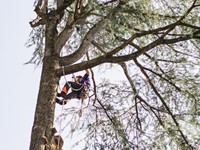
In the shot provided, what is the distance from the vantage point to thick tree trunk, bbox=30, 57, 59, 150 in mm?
4261

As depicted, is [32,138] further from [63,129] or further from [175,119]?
[175,119]

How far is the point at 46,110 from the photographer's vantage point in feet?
14.7

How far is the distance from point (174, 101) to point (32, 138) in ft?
6.74

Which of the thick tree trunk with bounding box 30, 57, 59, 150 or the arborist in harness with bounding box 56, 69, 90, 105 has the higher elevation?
the arborist in harness with bounding box 56, 69, 90, 105

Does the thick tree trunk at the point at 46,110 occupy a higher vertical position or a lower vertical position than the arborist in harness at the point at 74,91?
lower

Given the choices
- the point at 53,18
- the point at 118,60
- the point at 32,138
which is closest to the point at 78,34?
the point at 53,18

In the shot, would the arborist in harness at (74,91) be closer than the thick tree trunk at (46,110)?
No

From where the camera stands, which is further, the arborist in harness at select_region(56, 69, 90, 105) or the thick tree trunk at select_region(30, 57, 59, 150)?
the arborist in harness at select_region(56, 69, 90, 105)

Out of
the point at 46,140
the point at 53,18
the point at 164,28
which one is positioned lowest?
the point at 46,140

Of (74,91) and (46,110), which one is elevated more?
(74,91)

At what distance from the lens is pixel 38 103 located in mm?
4559

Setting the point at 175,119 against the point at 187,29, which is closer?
the point at 187,29

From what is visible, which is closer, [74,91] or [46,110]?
[46,110]

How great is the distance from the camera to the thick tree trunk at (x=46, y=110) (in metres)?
4.26
